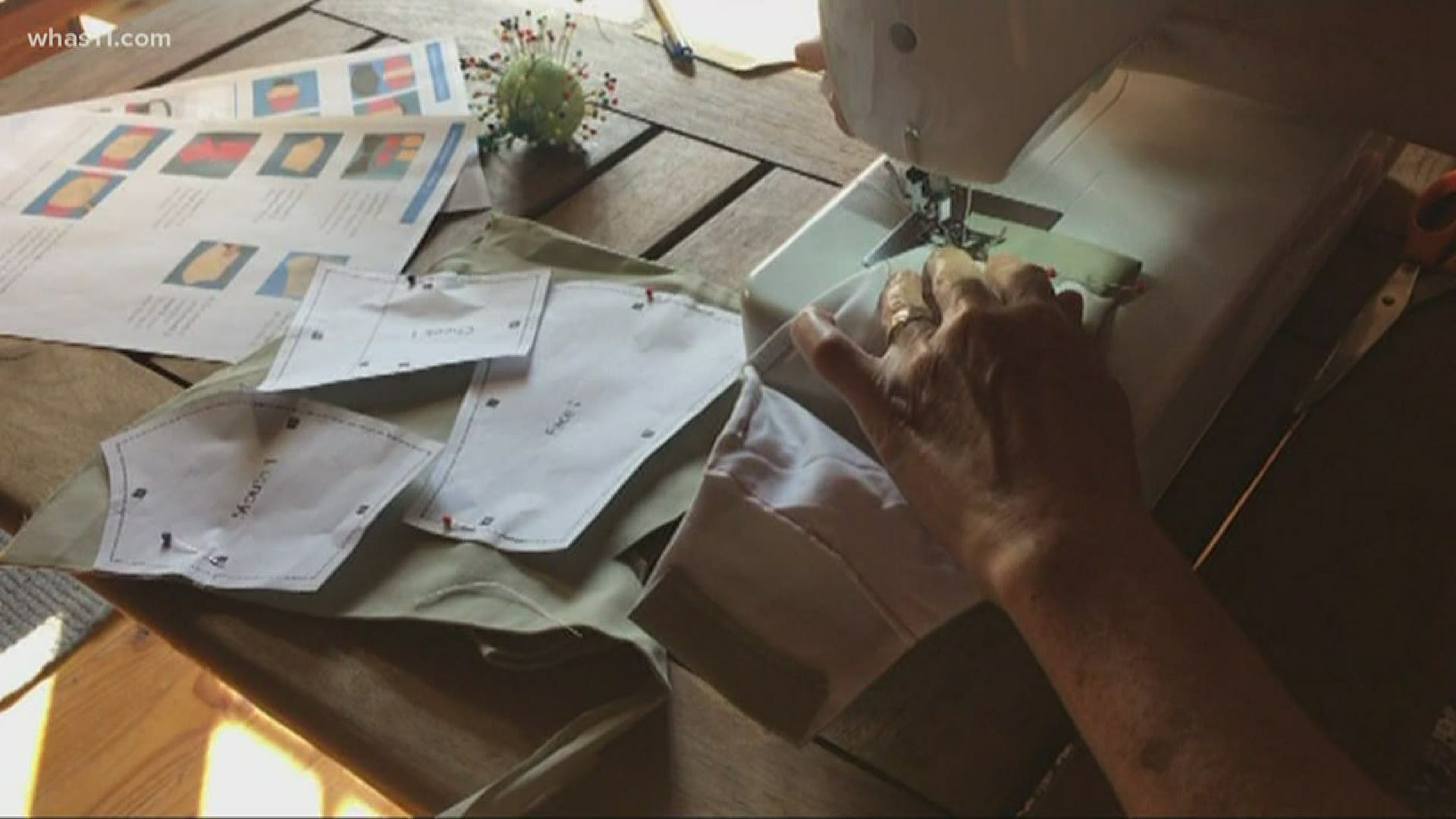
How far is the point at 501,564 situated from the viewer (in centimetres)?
76

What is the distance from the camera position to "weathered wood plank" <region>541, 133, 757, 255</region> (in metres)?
1.05

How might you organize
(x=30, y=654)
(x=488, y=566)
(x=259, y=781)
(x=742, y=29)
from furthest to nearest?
(x=30, y=654) → (x=259, y=781) → (x=742, y=29) → (x=488, y=566)

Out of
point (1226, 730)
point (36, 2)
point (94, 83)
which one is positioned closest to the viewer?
point (1226, 730)

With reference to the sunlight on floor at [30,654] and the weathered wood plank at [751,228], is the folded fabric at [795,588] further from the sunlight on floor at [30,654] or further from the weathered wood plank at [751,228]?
the sunlight on floor at [30,654]

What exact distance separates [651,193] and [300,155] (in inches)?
12.7

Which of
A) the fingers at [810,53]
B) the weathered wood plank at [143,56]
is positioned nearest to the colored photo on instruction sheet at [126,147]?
the weathered wood plank at [143,56]

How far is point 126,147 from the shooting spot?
1.19 m

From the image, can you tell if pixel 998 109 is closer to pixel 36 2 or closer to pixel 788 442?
pixel 788 442

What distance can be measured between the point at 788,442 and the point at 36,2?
160 cm

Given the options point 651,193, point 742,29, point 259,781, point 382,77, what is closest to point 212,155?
point 382,77

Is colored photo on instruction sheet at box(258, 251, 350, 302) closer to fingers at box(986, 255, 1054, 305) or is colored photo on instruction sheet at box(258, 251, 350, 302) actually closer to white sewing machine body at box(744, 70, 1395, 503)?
white sewing machine body at box(744, 70, 1395, 503)

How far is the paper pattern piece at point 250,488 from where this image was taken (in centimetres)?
78

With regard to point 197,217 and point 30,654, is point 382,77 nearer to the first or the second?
point 197,217

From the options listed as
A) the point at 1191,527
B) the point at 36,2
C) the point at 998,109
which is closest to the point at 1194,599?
the point at 1191,527
